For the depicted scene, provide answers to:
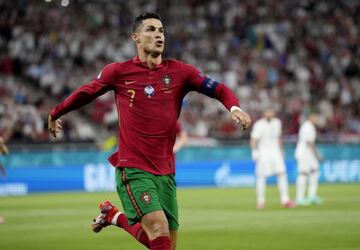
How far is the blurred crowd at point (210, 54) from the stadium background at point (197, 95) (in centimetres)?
5

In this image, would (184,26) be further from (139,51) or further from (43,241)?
(139,51)

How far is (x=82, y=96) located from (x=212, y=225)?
28.8 feet

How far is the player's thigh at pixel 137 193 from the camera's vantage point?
369 inches

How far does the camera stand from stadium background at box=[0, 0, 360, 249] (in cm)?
3052

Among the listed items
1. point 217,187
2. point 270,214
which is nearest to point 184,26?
point 217,187

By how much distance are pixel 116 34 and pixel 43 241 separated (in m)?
23.1

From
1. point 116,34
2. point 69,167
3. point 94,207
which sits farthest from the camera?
point 116,34

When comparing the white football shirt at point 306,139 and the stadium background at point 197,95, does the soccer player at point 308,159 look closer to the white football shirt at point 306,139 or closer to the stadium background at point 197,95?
the white football shirt at point 306,139

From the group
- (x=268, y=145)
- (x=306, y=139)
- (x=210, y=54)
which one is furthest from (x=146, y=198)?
(x=210, y=54)

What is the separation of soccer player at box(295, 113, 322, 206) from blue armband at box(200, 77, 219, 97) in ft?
48.8

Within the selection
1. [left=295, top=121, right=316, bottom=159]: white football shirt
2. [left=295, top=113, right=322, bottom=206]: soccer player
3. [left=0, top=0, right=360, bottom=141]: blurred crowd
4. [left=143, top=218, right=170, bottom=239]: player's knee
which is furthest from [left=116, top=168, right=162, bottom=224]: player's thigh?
[left=0, top=0, right=360, bottom=141]: blurred crowd

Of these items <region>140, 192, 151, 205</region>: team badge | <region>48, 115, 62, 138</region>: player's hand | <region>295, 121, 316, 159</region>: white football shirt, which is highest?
<region>48, 115, 62, 138</region>: player's hand

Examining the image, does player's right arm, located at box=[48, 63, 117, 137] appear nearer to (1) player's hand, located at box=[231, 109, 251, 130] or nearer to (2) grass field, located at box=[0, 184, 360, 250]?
(1) player's hand, located at box=[231, 109, 251, 130]

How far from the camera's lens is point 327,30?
41.0m
